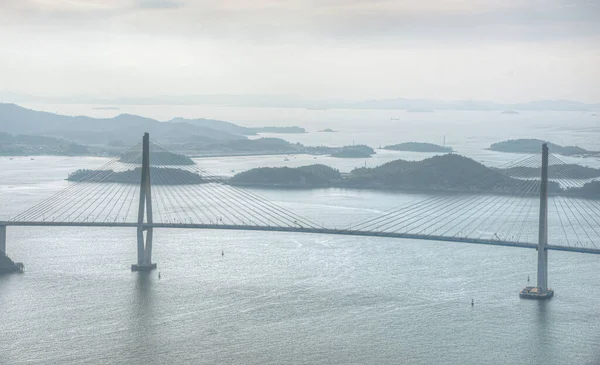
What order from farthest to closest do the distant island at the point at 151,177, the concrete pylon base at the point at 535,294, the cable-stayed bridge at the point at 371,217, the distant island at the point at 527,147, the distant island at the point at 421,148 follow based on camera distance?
1. the distant island at the point at 421,148
2. the distant island at the point at 527,147
3. the distant island at the point at 151,177
4. the cable-stayed bridge at the point at 371,217
5. the concrete pylon base at the point at 535,294

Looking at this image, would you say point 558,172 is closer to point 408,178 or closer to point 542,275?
point 408,178

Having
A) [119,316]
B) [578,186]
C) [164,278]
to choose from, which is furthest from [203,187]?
[119,316]

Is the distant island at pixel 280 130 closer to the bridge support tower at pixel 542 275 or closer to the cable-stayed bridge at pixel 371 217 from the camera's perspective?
the cable-stayed bridge at pixel 371 217

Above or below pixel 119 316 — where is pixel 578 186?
above

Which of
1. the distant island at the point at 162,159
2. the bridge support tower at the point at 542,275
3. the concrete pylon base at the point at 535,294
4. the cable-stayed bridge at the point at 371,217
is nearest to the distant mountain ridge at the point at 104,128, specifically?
the distant island at the point at 162,159

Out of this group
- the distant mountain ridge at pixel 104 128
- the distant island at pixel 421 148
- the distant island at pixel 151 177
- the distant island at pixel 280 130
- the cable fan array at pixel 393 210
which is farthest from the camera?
the distant island at pixel 280 130

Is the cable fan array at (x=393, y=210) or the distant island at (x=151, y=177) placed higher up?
the distant island at (x=151, y=177)

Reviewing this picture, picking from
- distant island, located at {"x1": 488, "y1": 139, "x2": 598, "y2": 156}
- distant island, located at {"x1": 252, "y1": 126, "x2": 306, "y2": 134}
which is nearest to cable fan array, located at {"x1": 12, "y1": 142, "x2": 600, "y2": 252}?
distant island, located at {"x1": 488, "y1": 139, "x2": 598, "y2": 156}

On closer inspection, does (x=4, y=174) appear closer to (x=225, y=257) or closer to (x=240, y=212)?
(x=240, y=212)
